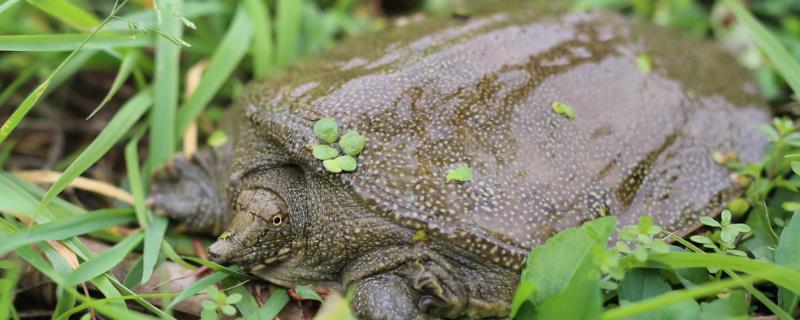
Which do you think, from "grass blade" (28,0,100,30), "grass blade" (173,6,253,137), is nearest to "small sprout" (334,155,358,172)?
"grass blade" (173,6,253,137)

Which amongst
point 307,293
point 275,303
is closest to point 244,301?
point 275,303

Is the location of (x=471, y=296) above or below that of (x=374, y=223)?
below

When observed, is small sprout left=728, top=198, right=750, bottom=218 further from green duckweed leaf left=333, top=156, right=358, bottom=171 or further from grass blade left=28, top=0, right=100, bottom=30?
grass blade left=28, top=0, right=100, bottom=30

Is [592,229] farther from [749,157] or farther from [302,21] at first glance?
[302,21]

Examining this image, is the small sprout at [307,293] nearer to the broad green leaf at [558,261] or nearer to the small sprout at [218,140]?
the broad green leaf at [558,261]

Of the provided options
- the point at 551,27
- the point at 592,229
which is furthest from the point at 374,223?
the point at 551,27

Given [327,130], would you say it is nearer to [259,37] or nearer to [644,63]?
[259,37]
